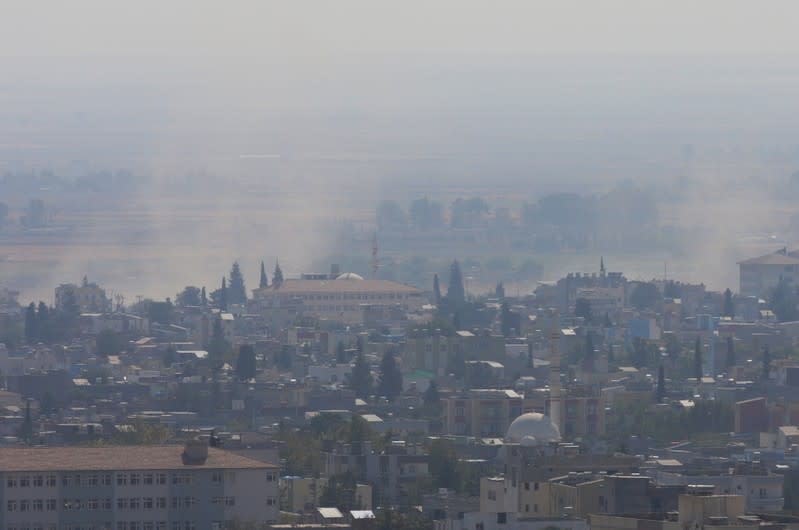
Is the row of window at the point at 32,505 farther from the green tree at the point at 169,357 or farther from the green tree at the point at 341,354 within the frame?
the green tree at the point at 341,354

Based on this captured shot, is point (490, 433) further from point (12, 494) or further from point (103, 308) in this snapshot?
point (103, 308)

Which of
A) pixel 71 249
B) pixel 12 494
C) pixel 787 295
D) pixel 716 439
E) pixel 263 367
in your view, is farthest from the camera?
pixel 71 249

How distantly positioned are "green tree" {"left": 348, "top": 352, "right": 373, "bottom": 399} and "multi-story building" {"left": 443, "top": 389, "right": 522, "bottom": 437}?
6.99 m

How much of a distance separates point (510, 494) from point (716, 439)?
2486cm

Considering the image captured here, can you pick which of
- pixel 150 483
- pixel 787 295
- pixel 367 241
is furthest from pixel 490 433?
pixel 367 241

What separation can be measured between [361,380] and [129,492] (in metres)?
45.3

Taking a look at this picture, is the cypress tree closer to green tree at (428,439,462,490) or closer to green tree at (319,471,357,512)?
green tree at (428,439,462,490)

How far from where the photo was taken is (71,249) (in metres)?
181

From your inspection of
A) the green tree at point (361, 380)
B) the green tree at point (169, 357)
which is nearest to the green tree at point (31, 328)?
the green tree at point (169, 357)

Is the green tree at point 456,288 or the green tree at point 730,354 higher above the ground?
the green tree at point 456,288

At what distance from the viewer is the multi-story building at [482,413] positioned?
8794cm

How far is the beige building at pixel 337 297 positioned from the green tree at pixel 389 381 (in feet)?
122

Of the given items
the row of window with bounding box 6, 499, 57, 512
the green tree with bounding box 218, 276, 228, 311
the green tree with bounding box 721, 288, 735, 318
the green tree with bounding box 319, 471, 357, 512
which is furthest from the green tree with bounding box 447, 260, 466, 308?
the row of window with bounding box 6, 499, 57, 512

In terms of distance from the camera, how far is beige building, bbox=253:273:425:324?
13925 cm
